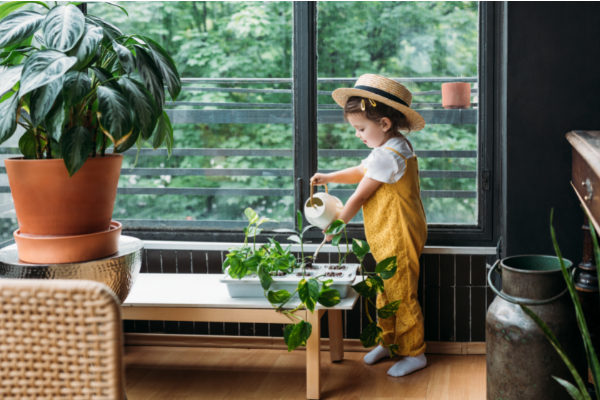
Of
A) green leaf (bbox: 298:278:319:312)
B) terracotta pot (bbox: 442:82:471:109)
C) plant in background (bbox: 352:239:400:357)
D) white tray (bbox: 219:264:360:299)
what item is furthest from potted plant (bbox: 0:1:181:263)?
→ terracotta pot (bbox: 442:82:471:109)

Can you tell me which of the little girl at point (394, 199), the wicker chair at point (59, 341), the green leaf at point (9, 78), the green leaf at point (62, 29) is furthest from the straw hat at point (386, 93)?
the wicker chair at point (59, 341)

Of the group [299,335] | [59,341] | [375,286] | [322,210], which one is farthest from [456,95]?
[59,341]

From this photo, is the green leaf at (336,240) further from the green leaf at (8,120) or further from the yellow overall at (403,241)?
the green leaf at (8,120)

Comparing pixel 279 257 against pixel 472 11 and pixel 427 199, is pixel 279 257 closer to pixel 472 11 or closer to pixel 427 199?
pixel 427 199

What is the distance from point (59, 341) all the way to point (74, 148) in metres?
0.85

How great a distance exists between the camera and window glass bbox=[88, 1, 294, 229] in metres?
2.53

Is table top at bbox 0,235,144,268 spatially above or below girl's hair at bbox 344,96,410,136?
below

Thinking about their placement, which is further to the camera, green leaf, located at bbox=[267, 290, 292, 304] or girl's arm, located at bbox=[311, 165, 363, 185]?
girl's arm, located at bbox=[311, 165, 363, 185]

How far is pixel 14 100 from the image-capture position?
1509mm

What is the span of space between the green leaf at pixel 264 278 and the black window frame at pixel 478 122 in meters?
0.58

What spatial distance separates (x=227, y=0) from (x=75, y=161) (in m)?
1.35

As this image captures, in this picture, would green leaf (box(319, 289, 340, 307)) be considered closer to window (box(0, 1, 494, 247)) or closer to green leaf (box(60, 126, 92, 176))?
window (box(0, 1, 494, 247))

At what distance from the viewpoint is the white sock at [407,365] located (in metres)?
2.22

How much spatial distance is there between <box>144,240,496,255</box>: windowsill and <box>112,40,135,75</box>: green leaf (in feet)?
3.39
